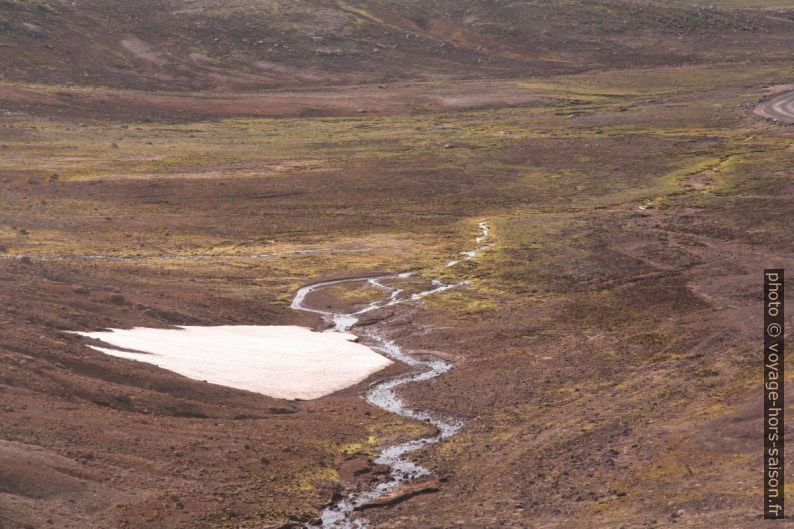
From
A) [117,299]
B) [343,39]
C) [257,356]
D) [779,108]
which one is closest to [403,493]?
[257,356]

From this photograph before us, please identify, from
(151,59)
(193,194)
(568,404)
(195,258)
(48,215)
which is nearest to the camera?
(568,404)

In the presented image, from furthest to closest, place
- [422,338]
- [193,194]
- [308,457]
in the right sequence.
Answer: [193,194] → [422,338] → [308,457]

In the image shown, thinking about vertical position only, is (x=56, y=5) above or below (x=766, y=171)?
above

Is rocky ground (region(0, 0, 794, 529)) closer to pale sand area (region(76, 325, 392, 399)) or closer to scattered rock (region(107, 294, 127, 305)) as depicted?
scattered rock (region(107, 294, 127, 305))

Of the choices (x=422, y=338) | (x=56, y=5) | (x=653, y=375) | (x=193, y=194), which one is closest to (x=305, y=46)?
(x=56, y=5)

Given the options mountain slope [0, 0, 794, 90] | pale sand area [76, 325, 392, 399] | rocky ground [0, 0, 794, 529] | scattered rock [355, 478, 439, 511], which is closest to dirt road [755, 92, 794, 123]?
rocky ground [0, 0, 794, 529]

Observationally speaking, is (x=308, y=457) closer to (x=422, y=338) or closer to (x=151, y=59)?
(x=422, y=338)
